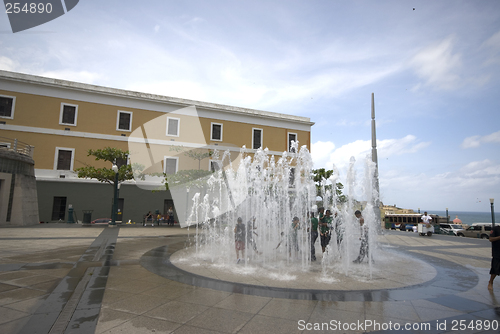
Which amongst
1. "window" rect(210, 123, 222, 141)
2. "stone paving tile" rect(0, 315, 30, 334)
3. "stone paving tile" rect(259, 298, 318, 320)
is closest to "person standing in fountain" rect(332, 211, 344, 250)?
"stone paving tile" rect(259, 298, 318, 320)

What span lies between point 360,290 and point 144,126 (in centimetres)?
2448

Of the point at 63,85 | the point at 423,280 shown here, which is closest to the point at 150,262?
the point at 423,280

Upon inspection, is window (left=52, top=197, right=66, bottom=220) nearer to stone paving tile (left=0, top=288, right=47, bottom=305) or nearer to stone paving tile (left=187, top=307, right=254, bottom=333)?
stone paving tile (left=0, top=288, right=47, bottom=305)

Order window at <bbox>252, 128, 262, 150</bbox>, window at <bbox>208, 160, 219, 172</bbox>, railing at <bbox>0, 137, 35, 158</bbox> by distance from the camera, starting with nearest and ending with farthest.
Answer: railing at <bbox>0, 137, 35, 158</bbox>
window at <bbox>208, 160, 219, 172</bbox>
window at <bbox>252, 128, 262, 150</bbox>

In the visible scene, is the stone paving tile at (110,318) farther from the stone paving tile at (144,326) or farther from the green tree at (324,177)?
the green tree at (324,177)

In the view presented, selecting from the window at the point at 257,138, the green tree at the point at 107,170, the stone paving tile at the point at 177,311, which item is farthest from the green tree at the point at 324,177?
the stone paving tile at the point at 177,311

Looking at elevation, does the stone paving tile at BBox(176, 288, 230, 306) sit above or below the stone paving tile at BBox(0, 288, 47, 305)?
below

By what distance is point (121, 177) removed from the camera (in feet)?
65.7

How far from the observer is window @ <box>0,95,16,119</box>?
21.9 meters

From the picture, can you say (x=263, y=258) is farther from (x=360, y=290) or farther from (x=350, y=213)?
(x=360, y=290)

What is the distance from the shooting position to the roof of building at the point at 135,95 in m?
22.5
